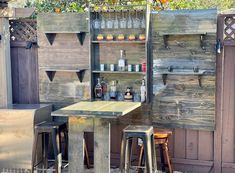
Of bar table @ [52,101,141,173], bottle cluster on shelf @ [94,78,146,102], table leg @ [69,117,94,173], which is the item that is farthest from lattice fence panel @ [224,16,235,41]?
table leg @ [69,117,94,173]

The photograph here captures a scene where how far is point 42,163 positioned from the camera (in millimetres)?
4516

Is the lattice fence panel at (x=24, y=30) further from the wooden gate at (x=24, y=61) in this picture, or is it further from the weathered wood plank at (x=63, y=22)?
the weathered wood plank at (x=63, y=22)

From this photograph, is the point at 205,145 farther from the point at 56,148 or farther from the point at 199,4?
the point at 199,4

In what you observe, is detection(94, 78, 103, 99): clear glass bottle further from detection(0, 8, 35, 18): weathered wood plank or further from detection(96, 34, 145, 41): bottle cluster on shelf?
detection(0, 8, 35, 18): weathered wood plank

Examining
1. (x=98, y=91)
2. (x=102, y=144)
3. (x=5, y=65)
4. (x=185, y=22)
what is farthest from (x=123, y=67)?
(x=5, y=65)

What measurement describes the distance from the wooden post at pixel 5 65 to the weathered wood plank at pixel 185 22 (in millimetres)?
1836

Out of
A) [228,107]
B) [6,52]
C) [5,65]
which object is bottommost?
[228,107]

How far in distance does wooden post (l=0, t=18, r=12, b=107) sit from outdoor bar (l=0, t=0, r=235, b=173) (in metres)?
0.01

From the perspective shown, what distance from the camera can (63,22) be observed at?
4781 millimetres

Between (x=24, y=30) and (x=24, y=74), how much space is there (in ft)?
1.84

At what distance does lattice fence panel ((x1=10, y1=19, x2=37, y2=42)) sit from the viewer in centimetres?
493

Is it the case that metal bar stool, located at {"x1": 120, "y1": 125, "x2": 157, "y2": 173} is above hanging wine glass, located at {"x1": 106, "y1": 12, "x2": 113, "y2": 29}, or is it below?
below

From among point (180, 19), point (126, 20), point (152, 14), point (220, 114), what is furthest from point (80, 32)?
point (220, 114)

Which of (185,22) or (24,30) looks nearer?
(185,22)
